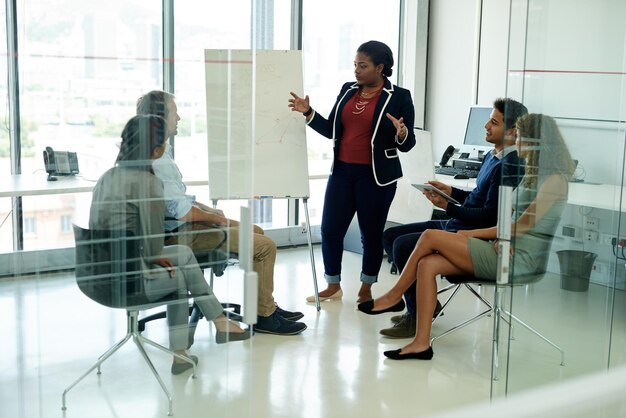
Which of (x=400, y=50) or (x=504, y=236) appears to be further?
(x=400, y=50)

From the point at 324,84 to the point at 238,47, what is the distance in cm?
403

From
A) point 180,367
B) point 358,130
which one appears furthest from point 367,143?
point 180,367

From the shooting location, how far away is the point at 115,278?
2.70 m

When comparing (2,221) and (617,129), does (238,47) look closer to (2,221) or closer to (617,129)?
(2,221)

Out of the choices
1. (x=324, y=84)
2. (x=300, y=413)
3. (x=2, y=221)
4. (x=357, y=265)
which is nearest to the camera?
(x=2, y=221)

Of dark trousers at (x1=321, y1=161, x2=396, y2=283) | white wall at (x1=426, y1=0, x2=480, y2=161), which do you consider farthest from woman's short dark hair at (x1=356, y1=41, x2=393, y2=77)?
white wall at (x1=426, y1=0, x2=480, y2=161)

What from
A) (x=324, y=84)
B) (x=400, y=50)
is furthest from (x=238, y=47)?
(x=400, y=50)

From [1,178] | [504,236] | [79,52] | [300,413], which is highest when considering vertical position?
[79,52]

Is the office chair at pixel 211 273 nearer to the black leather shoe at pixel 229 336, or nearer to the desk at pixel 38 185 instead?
the black leather shoe at pixel 229 336

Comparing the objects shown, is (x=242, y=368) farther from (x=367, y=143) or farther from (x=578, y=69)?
(x=367, y=143)

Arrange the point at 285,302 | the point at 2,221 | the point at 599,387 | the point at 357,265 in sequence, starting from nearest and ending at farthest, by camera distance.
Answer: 1. the point at 599,387
2. the point at 2,221
3. the point at 285,302
4. the point at 357,265

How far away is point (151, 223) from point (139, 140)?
257 millimetres

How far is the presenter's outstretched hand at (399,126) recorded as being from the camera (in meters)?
4.75

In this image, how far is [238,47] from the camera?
2.75 m
